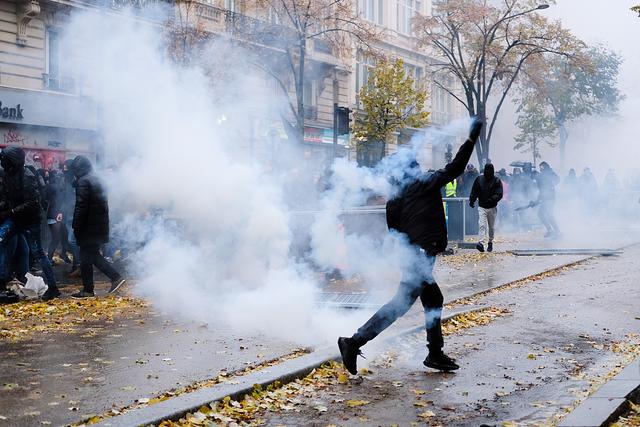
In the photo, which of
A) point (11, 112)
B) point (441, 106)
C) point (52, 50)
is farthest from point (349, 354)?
point (441, 106)

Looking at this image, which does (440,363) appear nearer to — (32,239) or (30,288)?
(30,288)

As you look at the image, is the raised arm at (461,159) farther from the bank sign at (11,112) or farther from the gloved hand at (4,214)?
the bank sign at (11,112)

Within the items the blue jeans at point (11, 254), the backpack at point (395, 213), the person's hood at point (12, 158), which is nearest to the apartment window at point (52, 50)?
the blue jeans at point (11, 254)

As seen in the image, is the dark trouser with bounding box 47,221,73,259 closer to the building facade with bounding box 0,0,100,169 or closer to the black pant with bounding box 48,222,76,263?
the black pant with bounding box 48,222,76,263

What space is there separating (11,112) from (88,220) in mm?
9063

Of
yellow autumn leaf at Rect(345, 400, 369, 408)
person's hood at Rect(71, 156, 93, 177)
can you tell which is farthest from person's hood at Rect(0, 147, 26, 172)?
yellow autumn leaf at Rect(345, 400, 369, 408)

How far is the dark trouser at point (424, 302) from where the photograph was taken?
5871 mm

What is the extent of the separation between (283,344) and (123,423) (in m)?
2.56

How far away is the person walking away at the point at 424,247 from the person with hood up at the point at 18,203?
5.40m

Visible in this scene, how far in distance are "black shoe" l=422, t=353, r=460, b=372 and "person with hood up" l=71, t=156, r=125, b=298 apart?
542cm

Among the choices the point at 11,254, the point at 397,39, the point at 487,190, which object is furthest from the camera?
the point at 397,39

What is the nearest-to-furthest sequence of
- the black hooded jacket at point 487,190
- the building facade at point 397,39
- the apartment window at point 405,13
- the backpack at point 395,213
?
the backpack at point 395,213 < the black hooded jacket at point 487,190 < the building facade at point 397,39 < the apartment window at point 405,13

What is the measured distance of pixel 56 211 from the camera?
13.9 metres

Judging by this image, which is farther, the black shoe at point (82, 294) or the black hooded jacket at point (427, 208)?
the black shoe at point (82, 294)
